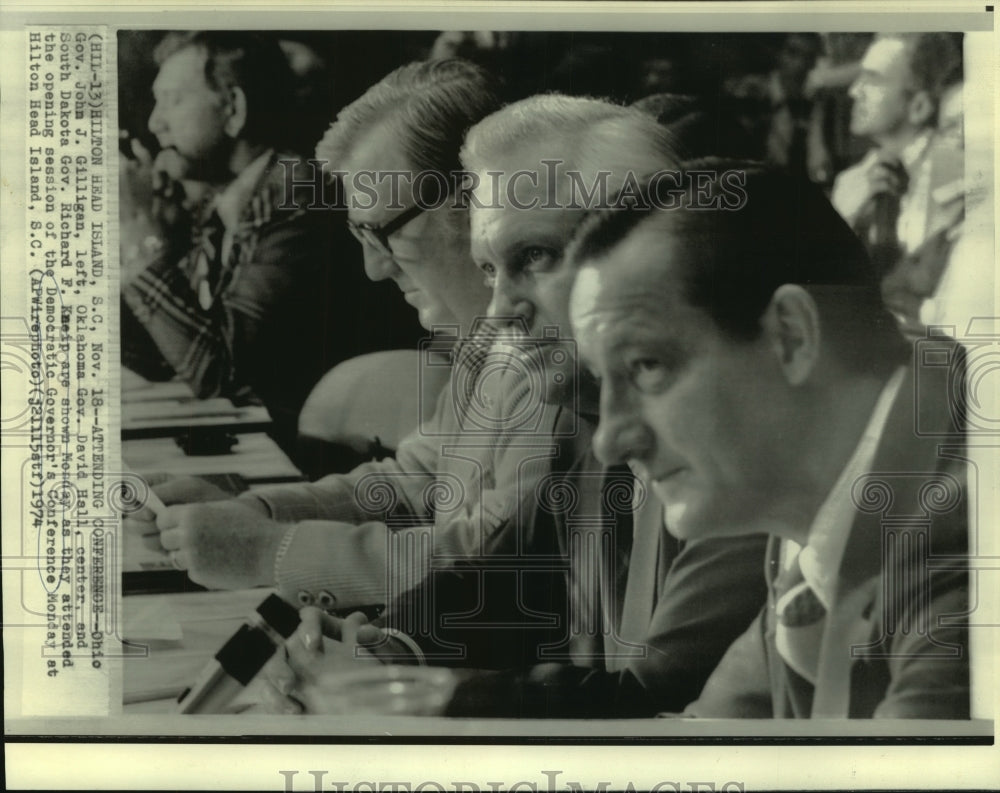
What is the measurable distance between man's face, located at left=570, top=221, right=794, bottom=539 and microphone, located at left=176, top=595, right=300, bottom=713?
70 centimetres

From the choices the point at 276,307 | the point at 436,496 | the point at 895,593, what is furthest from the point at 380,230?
the point at 895,593

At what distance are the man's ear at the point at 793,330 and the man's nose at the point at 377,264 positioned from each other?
0.73 metres

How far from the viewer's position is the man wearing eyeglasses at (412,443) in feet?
6.31

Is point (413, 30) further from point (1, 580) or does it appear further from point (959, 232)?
point (1, 580)

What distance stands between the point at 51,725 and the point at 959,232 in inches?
80.4

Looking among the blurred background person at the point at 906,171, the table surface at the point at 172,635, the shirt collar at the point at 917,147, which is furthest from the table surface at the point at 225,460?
the shirt collar at the point at 917,147

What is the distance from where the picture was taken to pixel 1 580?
77.6 inches

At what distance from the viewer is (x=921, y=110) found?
1938mm

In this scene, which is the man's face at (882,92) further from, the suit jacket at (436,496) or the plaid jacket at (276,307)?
the plaid jacket at (276,307)

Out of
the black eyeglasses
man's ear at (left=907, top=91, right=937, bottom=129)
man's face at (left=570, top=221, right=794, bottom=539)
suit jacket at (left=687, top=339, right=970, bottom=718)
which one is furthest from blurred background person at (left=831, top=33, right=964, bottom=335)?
the black eyeglasses

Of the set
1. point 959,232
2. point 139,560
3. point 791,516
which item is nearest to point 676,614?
point 791,516

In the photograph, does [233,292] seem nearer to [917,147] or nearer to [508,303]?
[508,303]

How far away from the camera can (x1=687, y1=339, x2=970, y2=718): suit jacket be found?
1927mm

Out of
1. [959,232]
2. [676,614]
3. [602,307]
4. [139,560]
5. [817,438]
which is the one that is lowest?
[676,614]
